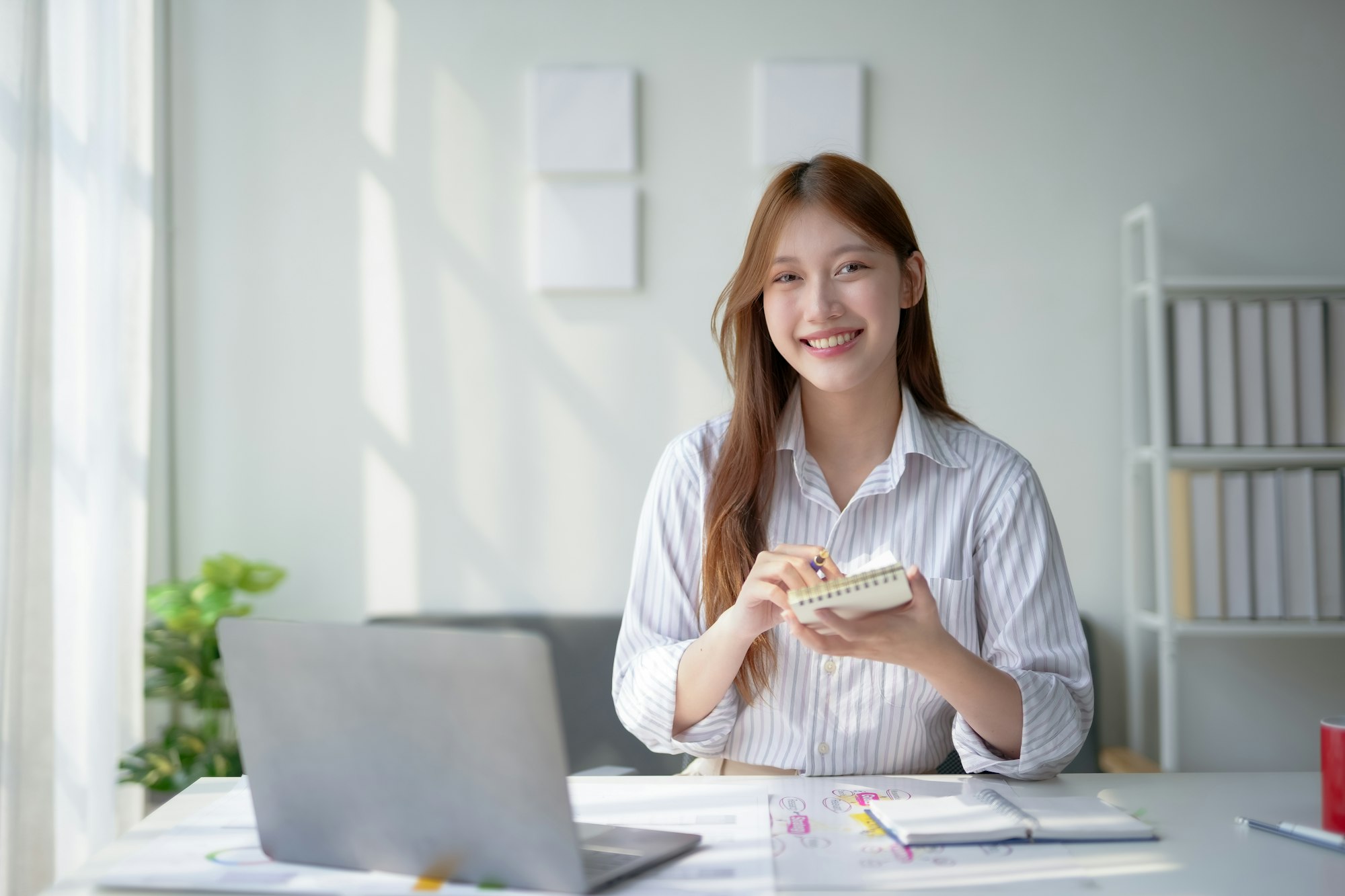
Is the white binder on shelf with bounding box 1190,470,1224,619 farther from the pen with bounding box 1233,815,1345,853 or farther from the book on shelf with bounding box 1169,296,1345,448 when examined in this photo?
the pen with bounding box 1233,815,1345,853

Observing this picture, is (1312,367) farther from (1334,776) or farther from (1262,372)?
(1334,776)

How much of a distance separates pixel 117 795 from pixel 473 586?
93cm

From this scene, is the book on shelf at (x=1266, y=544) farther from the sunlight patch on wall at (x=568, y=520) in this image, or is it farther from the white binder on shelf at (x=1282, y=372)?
the sunlight patch on wall at (x=568, y=520)

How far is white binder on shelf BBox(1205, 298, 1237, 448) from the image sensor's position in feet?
7.86

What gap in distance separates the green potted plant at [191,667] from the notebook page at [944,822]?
1750mm

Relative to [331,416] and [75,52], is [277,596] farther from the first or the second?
[75,52]

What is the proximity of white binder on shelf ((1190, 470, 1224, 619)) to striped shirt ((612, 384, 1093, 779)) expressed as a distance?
1.12m

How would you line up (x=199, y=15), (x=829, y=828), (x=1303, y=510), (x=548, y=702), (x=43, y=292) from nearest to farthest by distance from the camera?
(x=548, y=702), (x=829, y=828), (x=43, y=292), (x=1303, y=510), (x=199, y=15)

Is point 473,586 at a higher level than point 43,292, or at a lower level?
lower

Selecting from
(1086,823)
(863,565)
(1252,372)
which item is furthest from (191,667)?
(1252,372)

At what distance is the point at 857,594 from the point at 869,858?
236mm

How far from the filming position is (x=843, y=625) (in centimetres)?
110

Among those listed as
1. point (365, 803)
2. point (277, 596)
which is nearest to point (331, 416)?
point (277, 596)

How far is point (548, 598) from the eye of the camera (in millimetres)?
2650
